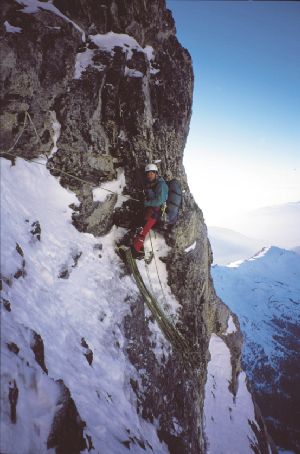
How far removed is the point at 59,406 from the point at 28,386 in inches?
21.9

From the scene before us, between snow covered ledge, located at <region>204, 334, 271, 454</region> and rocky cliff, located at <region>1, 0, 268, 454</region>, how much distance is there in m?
3.19

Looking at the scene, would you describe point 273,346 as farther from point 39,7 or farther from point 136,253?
point 39,7

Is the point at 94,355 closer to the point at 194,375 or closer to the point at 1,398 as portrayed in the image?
the point at 1,398

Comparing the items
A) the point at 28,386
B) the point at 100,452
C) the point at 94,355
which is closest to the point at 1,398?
the point at 28,386

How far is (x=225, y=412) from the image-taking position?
1361 cm

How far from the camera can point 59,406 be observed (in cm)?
369

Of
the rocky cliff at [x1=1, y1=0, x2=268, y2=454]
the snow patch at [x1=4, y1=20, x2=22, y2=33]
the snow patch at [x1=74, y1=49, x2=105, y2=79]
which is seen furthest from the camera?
the snow patch at [x1=74, y1=49, x2=105, y2=79]

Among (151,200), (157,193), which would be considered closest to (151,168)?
(157,193)

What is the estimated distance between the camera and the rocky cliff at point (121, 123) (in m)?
6.98

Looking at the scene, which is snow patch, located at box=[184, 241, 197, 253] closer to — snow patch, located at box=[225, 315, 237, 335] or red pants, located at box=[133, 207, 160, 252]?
red pants, located at box=[133, 207, 160, 252]

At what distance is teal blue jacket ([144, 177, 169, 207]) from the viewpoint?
8.84 metres

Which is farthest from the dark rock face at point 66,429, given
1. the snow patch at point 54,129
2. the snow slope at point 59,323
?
the snow patch at point 54,129

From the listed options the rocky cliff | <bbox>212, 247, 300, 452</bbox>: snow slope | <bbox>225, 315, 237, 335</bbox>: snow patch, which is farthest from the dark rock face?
<bbox>212, 247, 300, 452</bbox>: snow slope

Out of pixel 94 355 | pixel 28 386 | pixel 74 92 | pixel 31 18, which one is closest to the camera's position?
pixel 28 386
